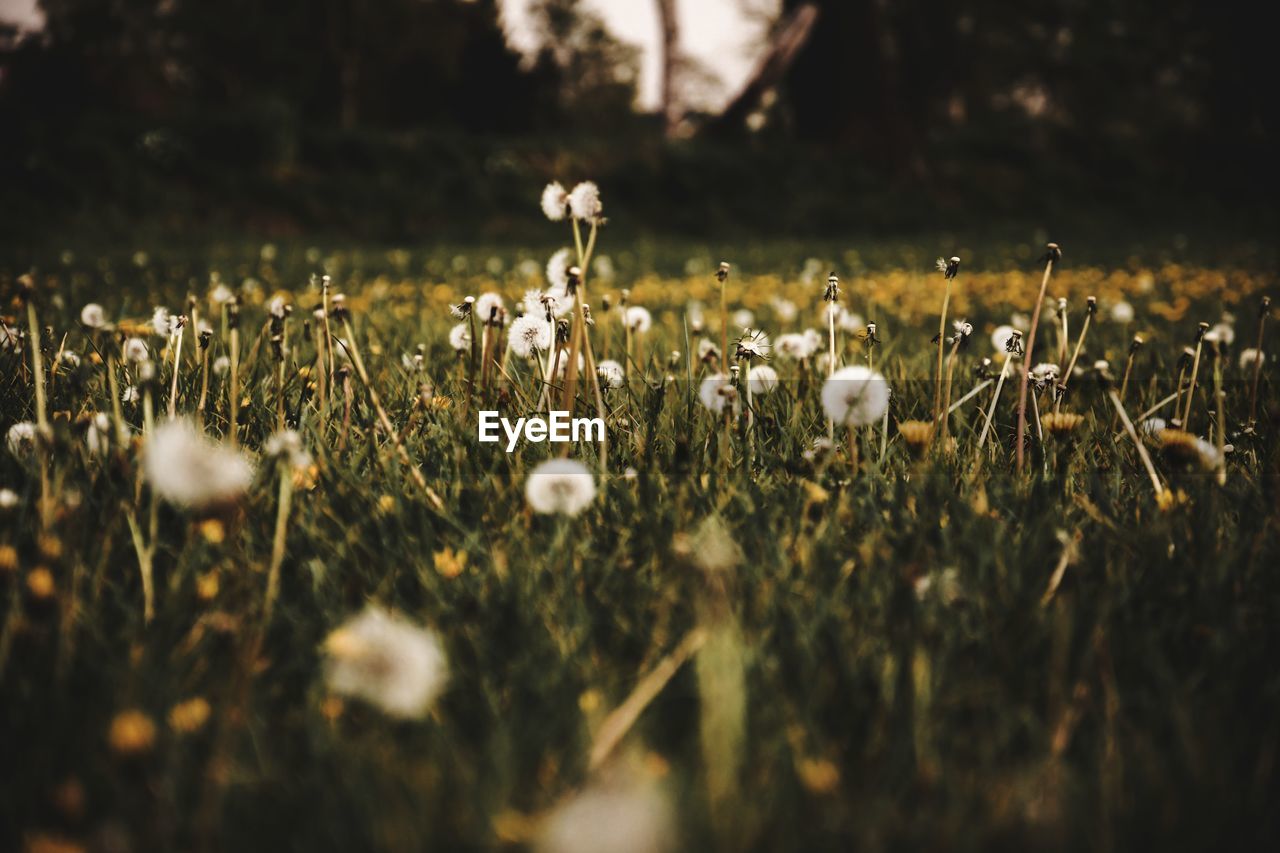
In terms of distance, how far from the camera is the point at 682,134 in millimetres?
15219

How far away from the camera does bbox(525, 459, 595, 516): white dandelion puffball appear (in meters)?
1.09

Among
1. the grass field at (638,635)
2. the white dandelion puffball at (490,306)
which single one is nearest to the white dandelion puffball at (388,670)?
the grass field at (638,635)

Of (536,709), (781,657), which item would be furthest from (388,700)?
(781,657)

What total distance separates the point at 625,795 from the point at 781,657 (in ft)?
1.08

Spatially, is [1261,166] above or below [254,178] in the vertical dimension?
above

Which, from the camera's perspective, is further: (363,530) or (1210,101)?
(1210,101)

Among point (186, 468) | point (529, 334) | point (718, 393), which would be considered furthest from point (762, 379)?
point (186, 468)

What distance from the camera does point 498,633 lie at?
3.10 feet

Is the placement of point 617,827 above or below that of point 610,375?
below

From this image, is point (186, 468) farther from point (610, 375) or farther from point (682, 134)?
point (682, 134)

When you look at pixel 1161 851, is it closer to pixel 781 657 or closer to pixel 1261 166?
pixel 781 657

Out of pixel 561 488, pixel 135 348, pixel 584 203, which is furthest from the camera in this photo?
pixel 135 348

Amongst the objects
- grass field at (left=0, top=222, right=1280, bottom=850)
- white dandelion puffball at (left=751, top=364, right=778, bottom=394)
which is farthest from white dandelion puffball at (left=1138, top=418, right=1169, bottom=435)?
white dandelion puffball at (left=751, top=364, right=778, bottom=394)

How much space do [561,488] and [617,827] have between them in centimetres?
59
